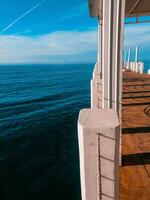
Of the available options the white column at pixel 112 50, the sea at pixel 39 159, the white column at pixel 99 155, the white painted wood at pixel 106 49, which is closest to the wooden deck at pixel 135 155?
the white column at pixel 112 50

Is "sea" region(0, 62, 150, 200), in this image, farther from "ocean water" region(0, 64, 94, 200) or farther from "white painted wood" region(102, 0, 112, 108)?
"white painted wood" region(102, 0, 112, 108)

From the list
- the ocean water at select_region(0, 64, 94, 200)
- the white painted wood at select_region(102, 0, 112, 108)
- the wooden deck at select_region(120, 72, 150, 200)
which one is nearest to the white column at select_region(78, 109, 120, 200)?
the wooden deck at select_region(120, 72, 150, 200)

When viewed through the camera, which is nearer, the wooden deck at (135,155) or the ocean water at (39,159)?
the wooden deck at (135,155)

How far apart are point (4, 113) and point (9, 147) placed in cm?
1079

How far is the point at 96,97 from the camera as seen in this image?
37.1ft

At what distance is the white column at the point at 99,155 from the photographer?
99.3 inches

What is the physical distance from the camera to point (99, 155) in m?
2.58

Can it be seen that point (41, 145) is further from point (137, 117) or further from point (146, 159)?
point (146, 159)

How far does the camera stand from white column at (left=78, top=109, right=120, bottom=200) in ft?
8.28

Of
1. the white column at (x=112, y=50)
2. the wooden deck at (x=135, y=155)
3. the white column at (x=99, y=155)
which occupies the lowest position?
the wooden deck at (x=135, y=155)

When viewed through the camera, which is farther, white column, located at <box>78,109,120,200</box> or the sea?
the sea

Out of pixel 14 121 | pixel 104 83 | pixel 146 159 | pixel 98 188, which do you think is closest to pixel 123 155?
pixel 146 159

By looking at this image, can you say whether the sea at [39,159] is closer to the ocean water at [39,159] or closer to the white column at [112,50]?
the ocean water at [39,159]

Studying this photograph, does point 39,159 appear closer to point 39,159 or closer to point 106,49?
point 39,159
